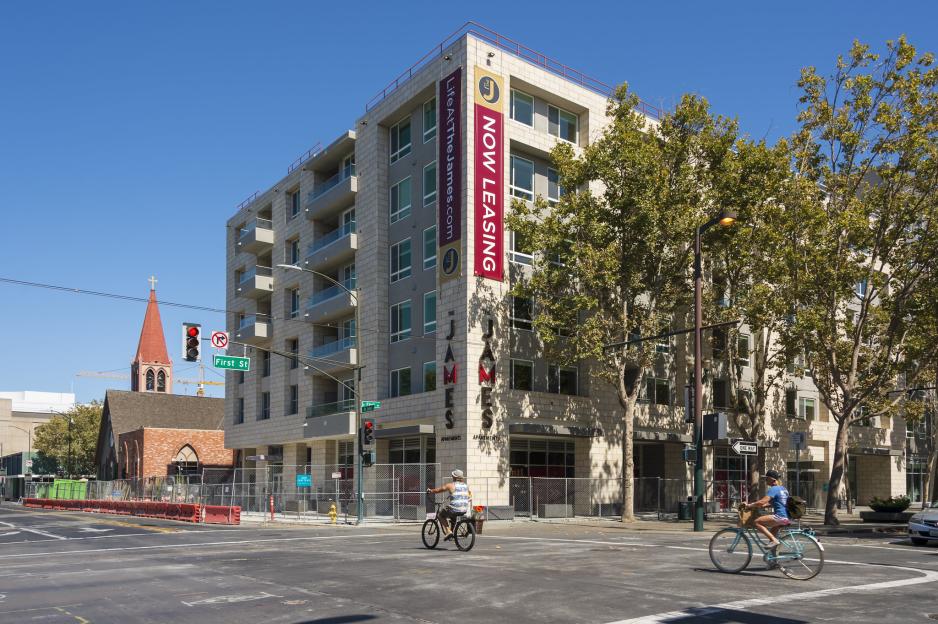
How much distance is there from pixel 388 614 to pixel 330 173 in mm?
44143

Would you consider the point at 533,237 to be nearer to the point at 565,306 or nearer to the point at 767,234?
the point at 565,306

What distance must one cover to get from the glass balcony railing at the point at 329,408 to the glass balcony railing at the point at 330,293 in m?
5.74

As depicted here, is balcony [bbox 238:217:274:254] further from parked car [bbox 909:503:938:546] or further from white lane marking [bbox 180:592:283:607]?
white lane marking [bbox 180:592:283:607]

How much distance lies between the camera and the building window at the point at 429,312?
40.3m

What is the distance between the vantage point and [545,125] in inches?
1660

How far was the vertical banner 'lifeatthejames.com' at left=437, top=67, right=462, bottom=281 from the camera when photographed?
38.3 meters

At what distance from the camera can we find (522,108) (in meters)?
41.4

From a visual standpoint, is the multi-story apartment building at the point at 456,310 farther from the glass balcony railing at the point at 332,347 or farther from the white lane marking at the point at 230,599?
the white lane marking at the point at 230,599

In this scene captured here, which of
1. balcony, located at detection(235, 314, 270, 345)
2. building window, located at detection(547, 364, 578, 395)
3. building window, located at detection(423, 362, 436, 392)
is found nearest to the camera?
building window, located at detection(423, 362, 436, 392)

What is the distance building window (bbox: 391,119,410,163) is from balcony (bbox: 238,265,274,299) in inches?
554

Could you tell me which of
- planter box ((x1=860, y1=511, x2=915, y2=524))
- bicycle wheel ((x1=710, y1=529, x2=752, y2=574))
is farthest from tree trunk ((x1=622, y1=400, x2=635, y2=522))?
bicycle wheel ((x1=710, y1=529, x2=752, y2=574))

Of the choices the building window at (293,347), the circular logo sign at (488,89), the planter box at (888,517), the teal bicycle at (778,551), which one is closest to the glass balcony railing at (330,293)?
the building window at (293,347)

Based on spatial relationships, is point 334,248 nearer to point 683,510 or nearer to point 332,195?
point 332,195

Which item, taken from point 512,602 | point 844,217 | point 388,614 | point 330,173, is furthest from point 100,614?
point 330,173
